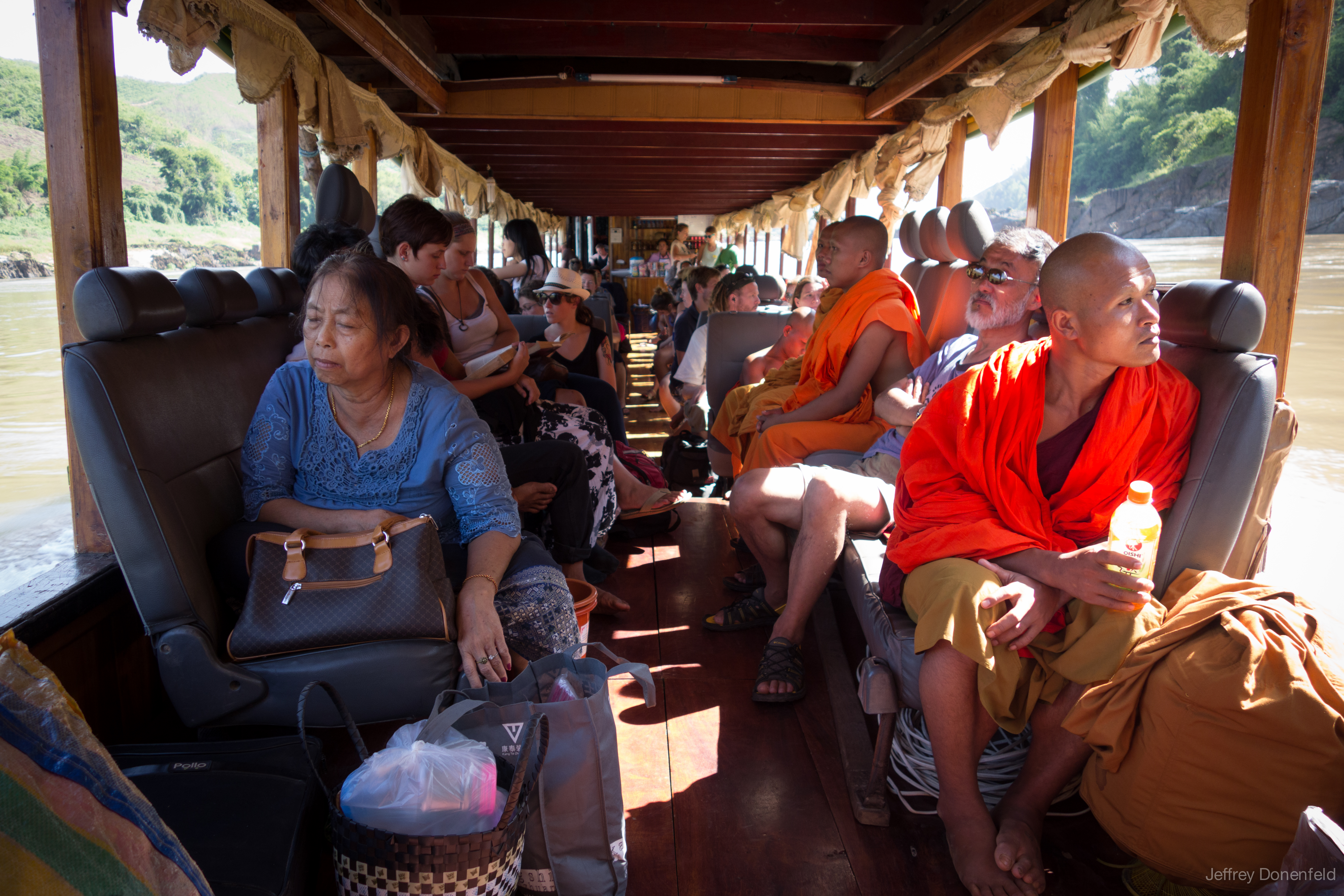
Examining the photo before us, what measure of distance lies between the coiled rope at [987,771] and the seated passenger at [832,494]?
455 mm

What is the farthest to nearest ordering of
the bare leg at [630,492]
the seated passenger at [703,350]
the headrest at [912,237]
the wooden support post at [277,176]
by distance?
1. the seated passenger at [703,350]
2. the headrest at [912,237]
3. the bare leg at [630,492]
4. the wooden support post at [277,176]

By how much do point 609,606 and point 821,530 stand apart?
98 cm

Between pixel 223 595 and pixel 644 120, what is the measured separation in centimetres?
474

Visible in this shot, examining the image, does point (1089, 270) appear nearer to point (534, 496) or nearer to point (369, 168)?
point (534, 496)

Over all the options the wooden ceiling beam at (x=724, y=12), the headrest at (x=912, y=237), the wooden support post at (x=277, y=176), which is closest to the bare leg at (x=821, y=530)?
the headrest at (x=912, y=237)

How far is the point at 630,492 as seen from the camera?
146 inches

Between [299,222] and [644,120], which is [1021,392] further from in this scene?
[644,120]

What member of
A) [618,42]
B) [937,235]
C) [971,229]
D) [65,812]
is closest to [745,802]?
[65,812]

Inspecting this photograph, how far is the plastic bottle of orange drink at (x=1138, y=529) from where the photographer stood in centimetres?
151

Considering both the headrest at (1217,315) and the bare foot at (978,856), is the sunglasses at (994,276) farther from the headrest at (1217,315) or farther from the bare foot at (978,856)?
the bare foot at (978,856)

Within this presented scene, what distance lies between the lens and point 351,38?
3.56m

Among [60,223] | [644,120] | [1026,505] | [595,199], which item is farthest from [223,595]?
[595,199]

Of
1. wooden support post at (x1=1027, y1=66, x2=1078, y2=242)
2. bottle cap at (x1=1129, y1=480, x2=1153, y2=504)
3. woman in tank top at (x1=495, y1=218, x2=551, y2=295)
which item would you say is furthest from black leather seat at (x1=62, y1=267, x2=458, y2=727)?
woman in tank top at (x1=495, y1=218, x2=551, y2=295)

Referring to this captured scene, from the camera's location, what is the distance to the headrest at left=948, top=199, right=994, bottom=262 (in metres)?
3.11
